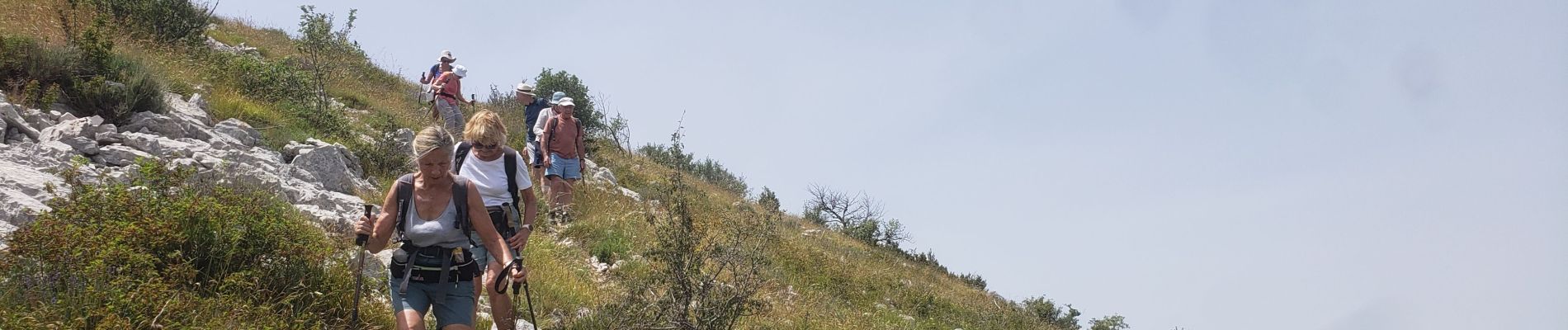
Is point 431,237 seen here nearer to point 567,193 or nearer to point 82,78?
point 567,193

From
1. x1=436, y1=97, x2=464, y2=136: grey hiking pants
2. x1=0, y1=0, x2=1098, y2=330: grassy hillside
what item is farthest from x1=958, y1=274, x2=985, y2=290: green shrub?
x1=436, y1=97, x2=464, y2=136: grey hiking pants

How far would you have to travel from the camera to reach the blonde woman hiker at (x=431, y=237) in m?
3.63

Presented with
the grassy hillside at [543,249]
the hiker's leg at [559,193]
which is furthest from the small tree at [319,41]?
the hiker's leg at [559,193]

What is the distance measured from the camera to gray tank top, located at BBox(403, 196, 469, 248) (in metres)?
3.63

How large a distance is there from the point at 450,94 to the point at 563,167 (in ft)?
12.2

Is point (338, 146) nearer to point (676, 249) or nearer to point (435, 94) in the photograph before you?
point (435, 94)

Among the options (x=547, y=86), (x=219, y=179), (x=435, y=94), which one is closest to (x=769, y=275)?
Result: (x=435, y=94)

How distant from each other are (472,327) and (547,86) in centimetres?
1740

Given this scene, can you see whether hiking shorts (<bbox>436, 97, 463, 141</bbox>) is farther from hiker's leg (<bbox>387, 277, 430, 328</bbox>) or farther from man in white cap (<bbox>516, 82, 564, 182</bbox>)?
hiker's leg (<bbox>387, 277, 430, 328</bbox>)

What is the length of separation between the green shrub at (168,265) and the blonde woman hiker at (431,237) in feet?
2.96

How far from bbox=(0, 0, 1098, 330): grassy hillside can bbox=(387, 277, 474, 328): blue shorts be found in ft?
3.16

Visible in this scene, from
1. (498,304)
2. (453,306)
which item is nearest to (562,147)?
(498,304)

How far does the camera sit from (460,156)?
4.84m

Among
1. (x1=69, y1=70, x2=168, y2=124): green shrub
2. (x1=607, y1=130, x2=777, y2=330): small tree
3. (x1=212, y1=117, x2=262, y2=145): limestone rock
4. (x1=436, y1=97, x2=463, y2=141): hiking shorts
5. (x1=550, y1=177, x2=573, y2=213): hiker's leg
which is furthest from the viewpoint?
(x1=436, y1=97, x2=463, y2=141): hiking shorts
